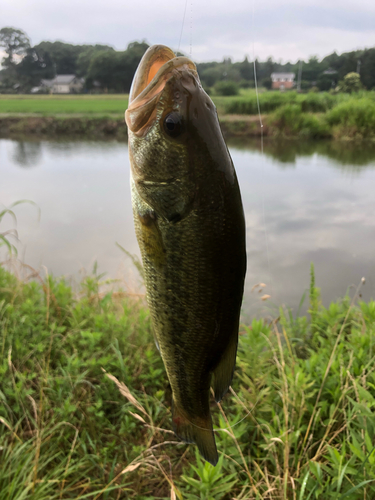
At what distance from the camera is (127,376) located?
264 centimetres

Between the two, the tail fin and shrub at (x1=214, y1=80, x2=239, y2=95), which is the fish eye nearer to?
the tail fin

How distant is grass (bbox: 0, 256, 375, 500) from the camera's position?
1781 mm

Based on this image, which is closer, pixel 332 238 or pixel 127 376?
pixel 127 376

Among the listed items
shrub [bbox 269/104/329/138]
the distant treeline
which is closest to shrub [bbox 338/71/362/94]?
shrub [bbox 269/104/329/138]

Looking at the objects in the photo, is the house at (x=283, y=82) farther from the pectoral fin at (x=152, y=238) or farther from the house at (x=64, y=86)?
the pectoral fin at (x=152, y=238)

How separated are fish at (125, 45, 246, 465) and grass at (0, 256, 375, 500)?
87 centimetres

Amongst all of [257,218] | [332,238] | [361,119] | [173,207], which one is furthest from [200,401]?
[361,119]

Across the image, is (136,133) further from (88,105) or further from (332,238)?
(88,105)

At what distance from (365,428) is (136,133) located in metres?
1.84

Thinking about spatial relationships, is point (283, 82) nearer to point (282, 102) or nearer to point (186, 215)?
point (282, 102)

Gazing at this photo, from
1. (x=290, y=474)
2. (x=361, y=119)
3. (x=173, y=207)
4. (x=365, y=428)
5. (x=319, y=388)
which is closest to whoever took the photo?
(x=173, y=207)

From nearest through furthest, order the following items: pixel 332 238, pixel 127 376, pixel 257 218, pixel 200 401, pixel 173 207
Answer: pixel 173 207 → pixel 200 401 → pixel 127 376 → pixel 332 238 → pixel 257 218

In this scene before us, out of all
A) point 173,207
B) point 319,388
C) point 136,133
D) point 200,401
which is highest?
point 136,133

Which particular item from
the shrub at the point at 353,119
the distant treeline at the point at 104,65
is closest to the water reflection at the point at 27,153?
the distant treeline at the point at 104,65
